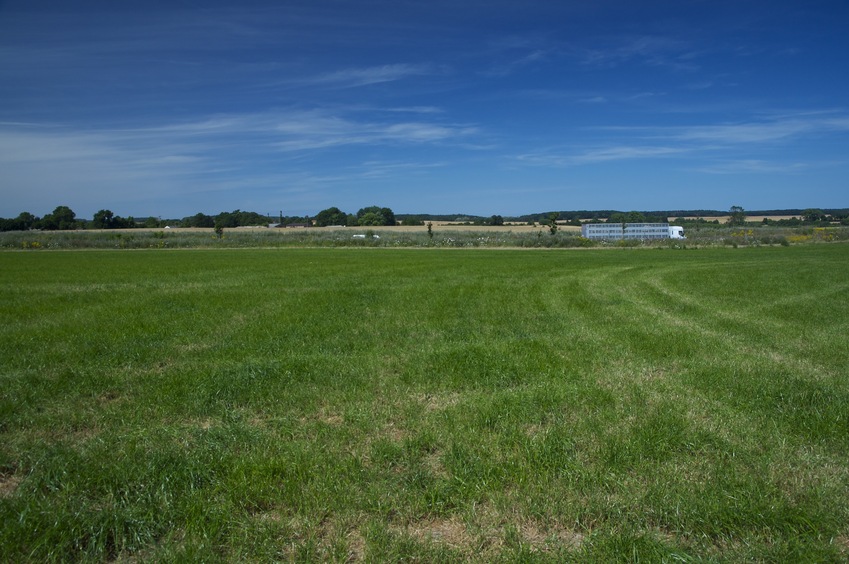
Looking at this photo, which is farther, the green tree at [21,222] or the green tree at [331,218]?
the green tree at [331,218]

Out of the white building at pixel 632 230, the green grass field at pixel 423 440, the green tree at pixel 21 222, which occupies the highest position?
the green tree at pixel 21 222

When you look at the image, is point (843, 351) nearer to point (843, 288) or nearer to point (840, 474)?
point (840, 474)

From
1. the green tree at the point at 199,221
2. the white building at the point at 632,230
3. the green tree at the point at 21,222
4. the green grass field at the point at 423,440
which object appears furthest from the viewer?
the green tree at the point at 199,221

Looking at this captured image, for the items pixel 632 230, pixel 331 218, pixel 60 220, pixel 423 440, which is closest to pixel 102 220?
pixel 60 220

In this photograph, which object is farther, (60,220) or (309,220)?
(309,220)

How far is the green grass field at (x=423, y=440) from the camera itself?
4395 mm

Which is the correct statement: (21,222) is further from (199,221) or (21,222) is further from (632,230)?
(632,230)

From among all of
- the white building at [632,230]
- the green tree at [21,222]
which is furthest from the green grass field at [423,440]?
the green tree at [21,222]

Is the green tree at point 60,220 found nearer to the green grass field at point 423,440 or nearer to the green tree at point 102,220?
the green tree at point 102,220

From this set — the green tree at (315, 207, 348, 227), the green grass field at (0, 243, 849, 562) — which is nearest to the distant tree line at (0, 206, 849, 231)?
the green tree at (315, 207, 348, 227)

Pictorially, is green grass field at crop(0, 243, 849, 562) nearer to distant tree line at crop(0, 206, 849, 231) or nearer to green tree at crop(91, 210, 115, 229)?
distant tree line at crop(0, 206, 849, 231)

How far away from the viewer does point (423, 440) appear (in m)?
6.19

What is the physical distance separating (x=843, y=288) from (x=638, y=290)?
264 inches

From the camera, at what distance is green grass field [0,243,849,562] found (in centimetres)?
439
